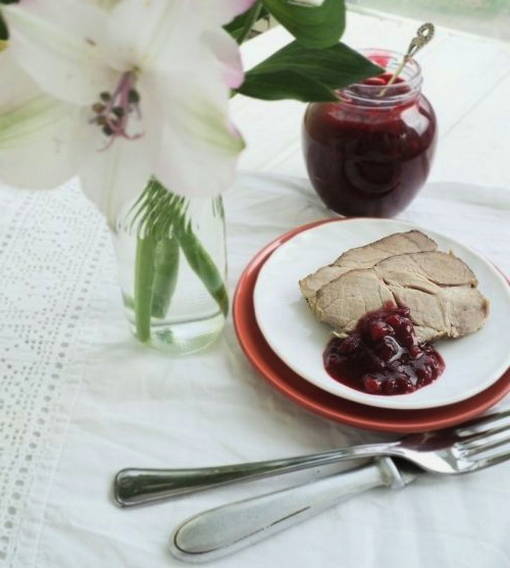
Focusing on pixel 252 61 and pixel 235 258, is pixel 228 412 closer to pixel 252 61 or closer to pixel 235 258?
pixel 235 258

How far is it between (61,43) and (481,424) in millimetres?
484

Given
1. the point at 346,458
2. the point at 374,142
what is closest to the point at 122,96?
the point at 346,458

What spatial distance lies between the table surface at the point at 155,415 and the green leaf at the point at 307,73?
1.00 feet

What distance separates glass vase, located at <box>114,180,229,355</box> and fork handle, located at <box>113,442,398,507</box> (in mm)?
162

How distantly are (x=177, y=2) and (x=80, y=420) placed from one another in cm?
42

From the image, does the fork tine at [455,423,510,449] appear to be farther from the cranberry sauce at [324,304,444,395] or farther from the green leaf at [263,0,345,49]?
the green leaf at [263,0,345,49]

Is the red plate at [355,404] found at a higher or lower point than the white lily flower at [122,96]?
lower

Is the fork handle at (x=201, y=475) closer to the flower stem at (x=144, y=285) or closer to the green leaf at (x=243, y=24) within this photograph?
the flower stem at (x=144, y=285)

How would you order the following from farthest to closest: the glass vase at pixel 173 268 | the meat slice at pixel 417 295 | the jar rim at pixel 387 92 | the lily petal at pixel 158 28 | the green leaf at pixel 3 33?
the jar rim at pixel 387 92 < the meat slice at pixel 417 295 < the glass vase at pixel 173 268 < the green leaf at pixel 3 33 < the lily petal at pixel 158 28

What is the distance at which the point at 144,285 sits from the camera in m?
0.68

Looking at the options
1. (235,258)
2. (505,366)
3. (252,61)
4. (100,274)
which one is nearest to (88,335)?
(100,274)

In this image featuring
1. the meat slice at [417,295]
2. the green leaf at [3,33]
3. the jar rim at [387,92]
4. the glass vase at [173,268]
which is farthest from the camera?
the jar rim at [387,92]

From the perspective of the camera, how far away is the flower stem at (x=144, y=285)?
645 mm

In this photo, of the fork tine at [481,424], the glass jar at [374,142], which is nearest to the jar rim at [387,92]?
the glass jar at [374,142]
